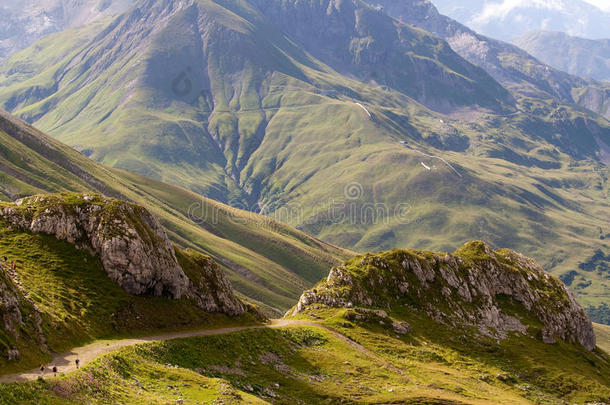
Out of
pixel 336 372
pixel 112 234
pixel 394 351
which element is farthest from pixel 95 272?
pixel 394 351

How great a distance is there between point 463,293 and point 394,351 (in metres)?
34.6

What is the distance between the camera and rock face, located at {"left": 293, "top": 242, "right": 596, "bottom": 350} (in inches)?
4882

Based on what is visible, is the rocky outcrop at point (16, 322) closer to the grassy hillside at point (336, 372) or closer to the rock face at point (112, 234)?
the grassy hillside at point (336, 372)

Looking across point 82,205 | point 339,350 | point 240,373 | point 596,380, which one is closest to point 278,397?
point 240,373

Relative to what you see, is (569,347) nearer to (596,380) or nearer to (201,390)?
(596,380)

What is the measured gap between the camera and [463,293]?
431 ft

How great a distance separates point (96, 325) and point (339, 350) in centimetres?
4057

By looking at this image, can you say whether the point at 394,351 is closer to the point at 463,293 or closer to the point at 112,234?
the point at 463,293

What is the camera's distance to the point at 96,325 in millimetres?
78438

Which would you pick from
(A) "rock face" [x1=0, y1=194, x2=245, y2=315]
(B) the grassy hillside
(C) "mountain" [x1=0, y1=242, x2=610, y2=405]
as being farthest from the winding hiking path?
(A) "rock face" [x1=0, y1=194, x2=245, y2=315]

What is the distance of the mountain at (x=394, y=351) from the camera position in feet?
224

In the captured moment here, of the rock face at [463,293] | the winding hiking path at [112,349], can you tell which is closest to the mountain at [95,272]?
the winding hiking path at [112,349]

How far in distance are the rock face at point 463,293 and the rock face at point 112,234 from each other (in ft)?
127

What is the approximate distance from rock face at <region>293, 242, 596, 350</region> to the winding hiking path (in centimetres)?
1741
